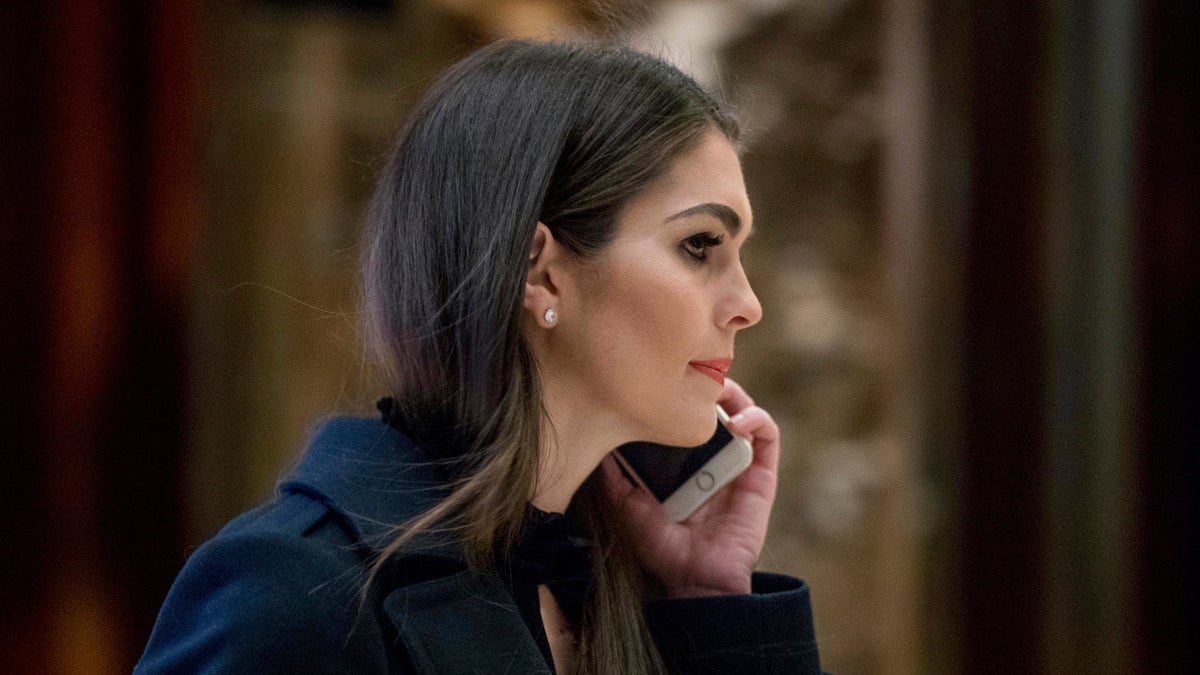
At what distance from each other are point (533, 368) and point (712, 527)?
466mm

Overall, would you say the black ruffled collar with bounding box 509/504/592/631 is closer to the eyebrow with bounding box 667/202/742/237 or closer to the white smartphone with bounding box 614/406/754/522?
the white smartphone with bounding box 614/406/754/522

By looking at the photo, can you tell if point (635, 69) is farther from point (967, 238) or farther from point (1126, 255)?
point (1126, 255)

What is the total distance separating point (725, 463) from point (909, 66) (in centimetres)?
177

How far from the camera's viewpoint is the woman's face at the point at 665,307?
4.89 feet

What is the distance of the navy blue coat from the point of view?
1.16 metres

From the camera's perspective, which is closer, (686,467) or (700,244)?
(700,244)

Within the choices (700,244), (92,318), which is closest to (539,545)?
(700,244)

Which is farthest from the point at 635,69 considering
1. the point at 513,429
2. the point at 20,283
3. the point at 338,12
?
the point at 338,12

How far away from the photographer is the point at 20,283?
2855mm

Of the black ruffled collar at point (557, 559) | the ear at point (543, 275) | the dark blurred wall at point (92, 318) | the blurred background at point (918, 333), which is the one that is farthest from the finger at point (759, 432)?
the dark blurred wall at point (92, 318)

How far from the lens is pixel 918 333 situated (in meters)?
3.08

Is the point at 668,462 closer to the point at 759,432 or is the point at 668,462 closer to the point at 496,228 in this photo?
the point at 759,432

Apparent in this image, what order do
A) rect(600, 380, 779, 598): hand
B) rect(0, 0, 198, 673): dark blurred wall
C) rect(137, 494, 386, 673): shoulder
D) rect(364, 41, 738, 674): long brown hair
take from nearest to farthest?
rect(137, 494, 386, 673): shoulder
rect(364, 41, 738, 674): long brown hair
rect(600, 380, 779, 598): hand
rect(0, 0, 198, 673): dark blurred wall

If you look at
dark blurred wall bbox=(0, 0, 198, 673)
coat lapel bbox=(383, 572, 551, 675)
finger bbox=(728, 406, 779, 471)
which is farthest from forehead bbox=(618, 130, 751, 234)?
dark blurred wall bbox=(0, 0, 198, 673)
